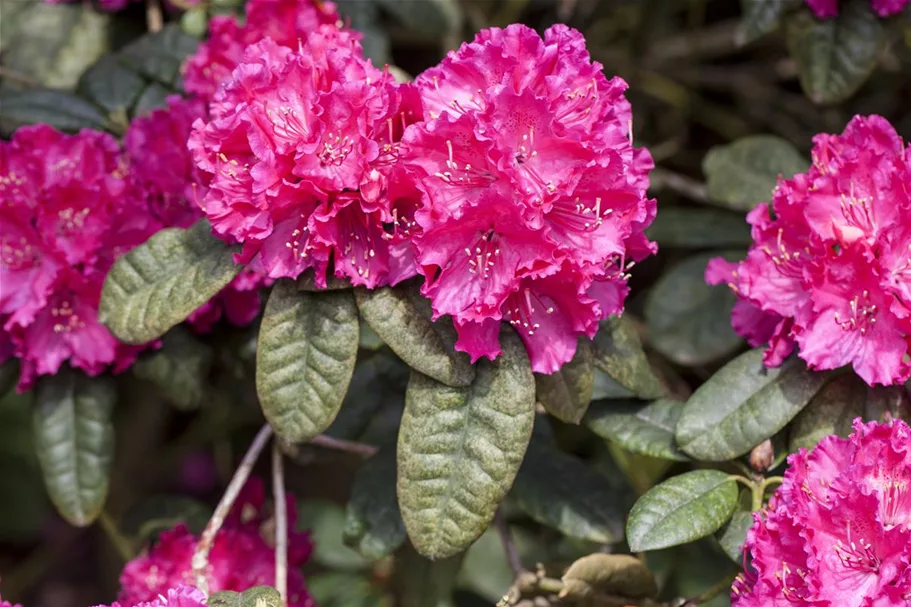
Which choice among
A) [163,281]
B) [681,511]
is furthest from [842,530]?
[163,281]

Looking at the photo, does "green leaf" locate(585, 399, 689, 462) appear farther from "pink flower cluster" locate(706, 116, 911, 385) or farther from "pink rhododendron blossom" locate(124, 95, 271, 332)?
"pink rhododendron blossom" locate(124, 95, 271, 332)

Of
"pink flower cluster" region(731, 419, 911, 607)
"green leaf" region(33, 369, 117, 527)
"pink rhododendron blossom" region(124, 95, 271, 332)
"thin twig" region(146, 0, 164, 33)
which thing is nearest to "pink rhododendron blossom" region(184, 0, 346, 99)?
"pink rhododendron blossom" region(124, 95, 271, 332)

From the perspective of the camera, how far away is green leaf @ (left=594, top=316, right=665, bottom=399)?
1471mm

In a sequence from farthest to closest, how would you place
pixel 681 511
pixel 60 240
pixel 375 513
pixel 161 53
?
pixel 161 53, pixel 375 513, pixel 60 240, pixel 681 511

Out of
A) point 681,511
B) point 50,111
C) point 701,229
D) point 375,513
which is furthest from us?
point 701,229

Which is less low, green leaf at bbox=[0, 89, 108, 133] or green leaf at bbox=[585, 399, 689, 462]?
green leaf at bbox=[0, 89, 108, 133]

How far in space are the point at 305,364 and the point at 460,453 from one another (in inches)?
8.9

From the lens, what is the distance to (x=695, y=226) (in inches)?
80.4

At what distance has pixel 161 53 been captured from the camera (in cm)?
192

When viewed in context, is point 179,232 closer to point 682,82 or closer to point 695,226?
point 695,226

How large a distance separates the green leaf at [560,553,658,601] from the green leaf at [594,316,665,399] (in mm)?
238

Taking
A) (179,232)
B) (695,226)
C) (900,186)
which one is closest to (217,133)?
(179,232)

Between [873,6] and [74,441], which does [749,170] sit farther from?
[74,441]

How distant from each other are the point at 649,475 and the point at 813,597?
0.89 metres
